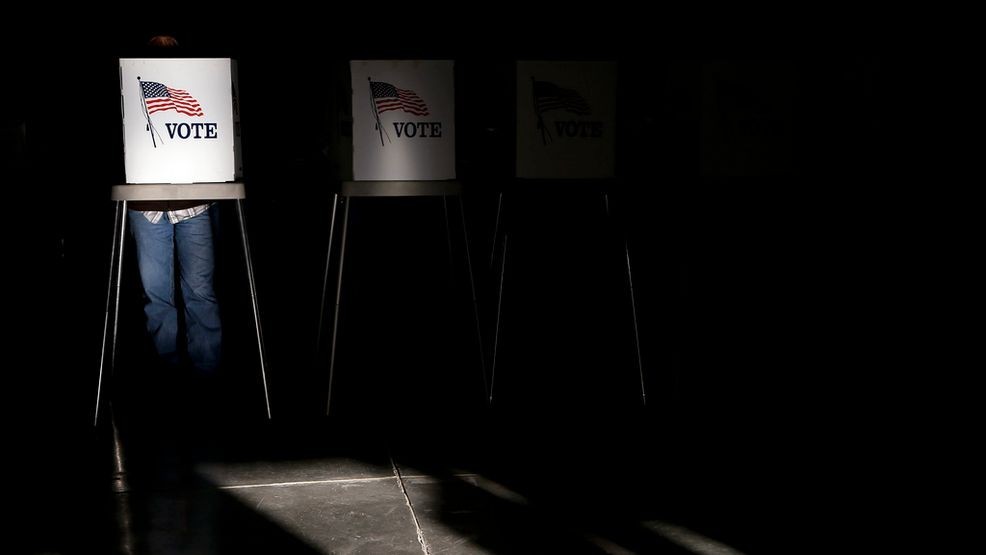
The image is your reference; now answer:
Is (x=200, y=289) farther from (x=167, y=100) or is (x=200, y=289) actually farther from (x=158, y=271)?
(x=167, y=100)

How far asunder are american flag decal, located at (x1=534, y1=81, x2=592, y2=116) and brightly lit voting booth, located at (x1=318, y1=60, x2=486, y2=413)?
0.33m

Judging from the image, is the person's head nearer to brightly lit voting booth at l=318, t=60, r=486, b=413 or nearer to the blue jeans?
the blue jeans

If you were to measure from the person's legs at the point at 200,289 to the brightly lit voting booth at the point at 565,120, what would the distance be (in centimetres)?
129

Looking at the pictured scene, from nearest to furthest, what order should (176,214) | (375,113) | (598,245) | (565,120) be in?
(375,113) → (565,120) → (176,214) → (598,245)

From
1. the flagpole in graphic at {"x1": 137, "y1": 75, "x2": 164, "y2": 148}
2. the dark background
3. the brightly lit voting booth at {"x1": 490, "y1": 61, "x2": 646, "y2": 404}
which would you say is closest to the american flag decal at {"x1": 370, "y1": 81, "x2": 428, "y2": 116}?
the dark background

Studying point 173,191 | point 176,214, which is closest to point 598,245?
point 176,214

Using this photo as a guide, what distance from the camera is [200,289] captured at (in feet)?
13.7

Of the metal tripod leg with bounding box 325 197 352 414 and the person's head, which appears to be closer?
the metal tripod leg with bounding box 325 197 352 414

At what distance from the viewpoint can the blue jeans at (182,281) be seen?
13.5ft

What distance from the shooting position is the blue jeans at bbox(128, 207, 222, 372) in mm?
4129

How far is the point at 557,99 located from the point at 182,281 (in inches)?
65.8

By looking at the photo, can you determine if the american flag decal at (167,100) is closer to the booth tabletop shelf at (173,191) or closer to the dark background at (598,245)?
the booth tabletop shelf at (173,191)

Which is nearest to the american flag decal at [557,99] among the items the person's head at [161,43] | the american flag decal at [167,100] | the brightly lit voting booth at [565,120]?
the brightly lit voting booth at [565,120]

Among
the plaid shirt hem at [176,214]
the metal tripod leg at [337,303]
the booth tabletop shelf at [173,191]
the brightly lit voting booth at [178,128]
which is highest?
the brightly lit voting booth at [178,128]
